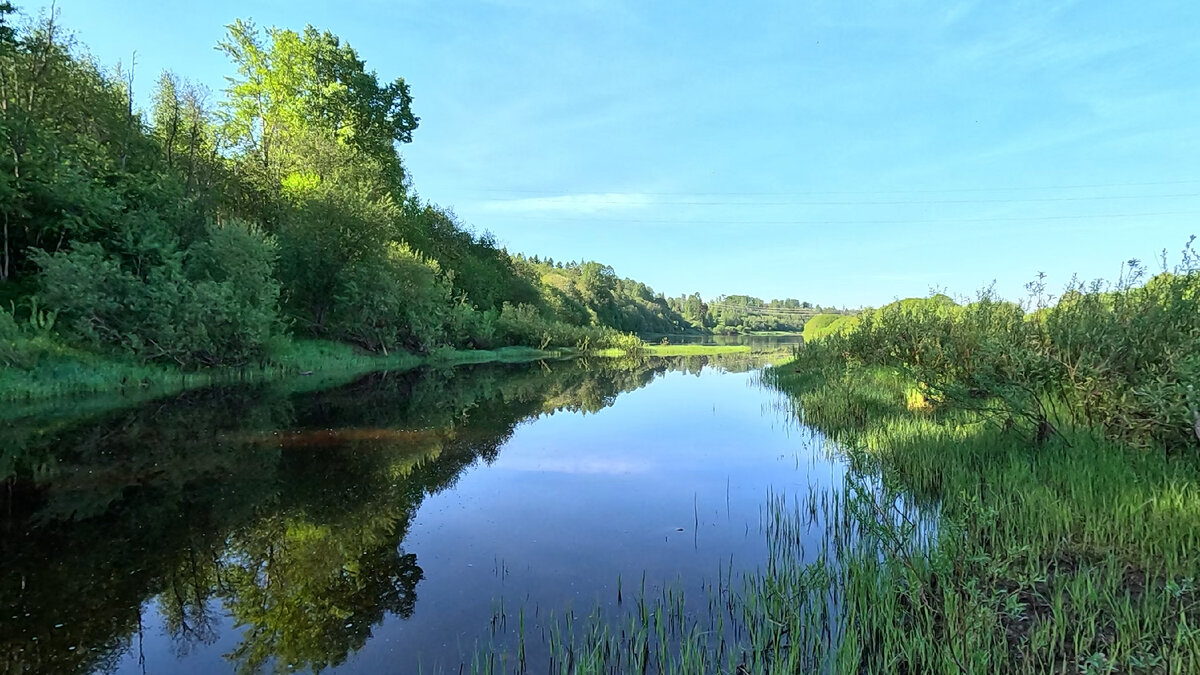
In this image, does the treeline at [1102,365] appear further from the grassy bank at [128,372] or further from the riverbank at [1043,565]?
the grassy bank at [128,372]

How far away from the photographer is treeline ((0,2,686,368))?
17.8m

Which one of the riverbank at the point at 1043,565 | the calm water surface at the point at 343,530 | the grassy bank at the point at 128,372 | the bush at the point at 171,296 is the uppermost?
the bush at the point at 171,296

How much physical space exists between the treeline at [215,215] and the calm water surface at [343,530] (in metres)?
6.81

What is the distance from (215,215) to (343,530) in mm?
26035

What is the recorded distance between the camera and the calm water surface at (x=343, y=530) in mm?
4223

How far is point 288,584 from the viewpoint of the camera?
5008 millimetres

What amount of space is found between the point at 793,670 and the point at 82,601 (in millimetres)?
5580

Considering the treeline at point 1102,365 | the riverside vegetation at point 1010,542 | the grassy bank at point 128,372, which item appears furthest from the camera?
the grassy bank at point 128,372

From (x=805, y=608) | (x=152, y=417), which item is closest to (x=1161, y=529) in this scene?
(x=805, y=608)

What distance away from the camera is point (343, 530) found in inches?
251

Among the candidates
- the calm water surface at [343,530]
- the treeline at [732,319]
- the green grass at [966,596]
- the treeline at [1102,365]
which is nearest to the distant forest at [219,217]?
the calm water surface at [343,530]

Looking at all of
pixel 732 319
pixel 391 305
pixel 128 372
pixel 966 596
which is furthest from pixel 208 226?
pixel 732 319

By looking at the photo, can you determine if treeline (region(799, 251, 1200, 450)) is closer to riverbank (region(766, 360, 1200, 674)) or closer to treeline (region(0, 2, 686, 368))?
riverbank (region(766, 360, 1200, 674))

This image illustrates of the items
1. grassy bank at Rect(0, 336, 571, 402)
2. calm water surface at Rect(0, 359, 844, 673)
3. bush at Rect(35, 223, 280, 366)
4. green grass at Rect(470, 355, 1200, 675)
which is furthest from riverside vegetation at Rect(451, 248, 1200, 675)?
bush at Rect(35, 223, 280, 366)
